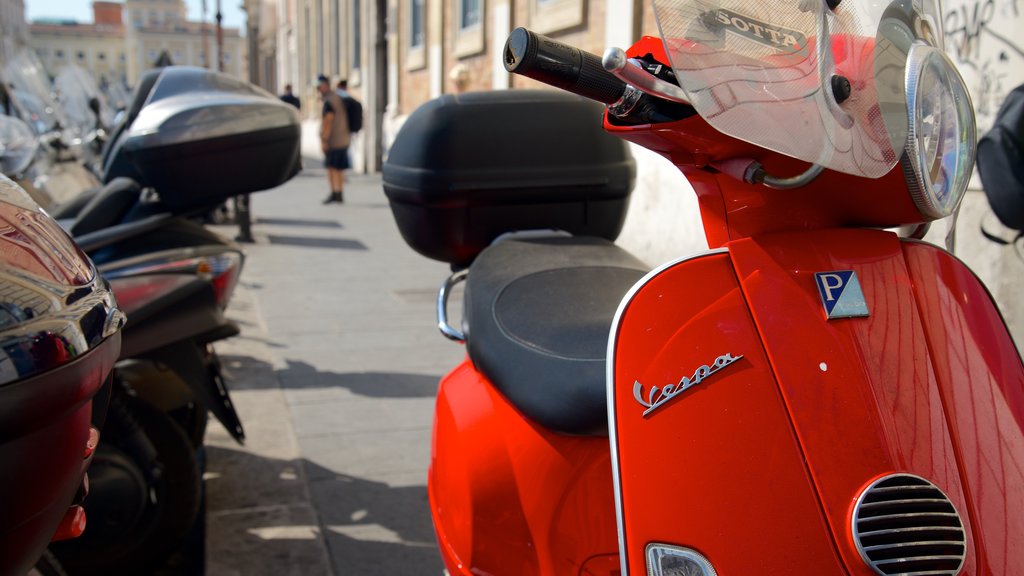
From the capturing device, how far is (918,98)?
4.47 feet

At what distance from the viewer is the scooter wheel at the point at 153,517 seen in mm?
2742

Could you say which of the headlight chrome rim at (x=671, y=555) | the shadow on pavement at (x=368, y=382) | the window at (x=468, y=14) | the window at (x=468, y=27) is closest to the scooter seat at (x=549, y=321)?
the headlight chrome rim at (x=671, y=555)

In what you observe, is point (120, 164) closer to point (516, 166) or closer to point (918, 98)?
point (516, 166)

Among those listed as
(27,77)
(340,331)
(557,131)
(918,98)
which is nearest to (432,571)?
(557,131)

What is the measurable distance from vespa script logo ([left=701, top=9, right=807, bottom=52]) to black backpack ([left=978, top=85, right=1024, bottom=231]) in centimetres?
196

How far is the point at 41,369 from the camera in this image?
1.09 metres

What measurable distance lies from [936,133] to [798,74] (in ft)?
0.87

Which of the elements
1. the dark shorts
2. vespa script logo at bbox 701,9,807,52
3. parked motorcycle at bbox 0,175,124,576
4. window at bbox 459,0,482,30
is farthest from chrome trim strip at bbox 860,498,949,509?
the dark shorts

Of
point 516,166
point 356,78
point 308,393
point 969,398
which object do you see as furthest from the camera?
point 356,78

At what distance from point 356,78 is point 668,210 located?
16078mm

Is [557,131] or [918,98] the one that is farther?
[557,131]

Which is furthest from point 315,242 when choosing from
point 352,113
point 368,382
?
point 352,113

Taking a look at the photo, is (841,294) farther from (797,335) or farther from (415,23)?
(415,23)

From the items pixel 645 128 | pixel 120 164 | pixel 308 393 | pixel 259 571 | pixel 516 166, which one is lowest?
pixel 308 393
